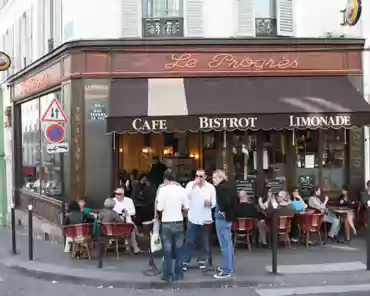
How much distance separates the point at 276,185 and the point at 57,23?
21.6 feet

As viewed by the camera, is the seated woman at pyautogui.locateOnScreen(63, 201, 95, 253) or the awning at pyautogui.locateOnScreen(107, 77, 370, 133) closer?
the seated woman at pyautogui.locateOnScreen(63, 201, 95, 253)

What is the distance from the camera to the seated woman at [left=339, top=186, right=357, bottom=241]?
12.5 meters

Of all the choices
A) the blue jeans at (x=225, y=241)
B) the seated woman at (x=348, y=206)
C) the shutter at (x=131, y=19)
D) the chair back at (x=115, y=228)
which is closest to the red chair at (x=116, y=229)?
the chair back at (x=115, y=228)

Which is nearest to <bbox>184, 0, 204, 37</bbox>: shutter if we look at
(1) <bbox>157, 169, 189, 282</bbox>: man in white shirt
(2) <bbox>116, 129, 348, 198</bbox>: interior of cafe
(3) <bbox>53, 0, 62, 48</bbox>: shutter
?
(2) <bbox>116, 129, 348, 198</bbox>: interior of cafe

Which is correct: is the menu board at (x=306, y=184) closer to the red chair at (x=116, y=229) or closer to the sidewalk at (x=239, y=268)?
the sidewalk at (x=239, y=268)

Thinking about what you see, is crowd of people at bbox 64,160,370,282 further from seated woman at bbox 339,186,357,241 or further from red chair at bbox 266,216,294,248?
red chair at bbox 266,216,294,248

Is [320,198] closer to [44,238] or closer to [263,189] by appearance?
[263,189]

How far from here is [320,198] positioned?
13.3 meters

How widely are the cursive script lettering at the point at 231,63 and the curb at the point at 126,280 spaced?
504 centimetres

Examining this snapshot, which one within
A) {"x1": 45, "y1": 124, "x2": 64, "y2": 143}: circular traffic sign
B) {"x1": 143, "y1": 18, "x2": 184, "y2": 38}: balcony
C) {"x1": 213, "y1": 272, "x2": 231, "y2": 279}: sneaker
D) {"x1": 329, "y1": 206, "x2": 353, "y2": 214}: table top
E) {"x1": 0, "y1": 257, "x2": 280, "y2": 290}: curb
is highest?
{"x1": 143, "y1": 18, "x2": 184, "y2": 38}: balcony

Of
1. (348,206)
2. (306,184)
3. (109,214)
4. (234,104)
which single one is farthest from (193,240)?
(348,206)

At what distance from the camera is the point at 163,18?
13055 mm

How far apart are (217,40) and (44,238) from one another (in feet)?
22.4

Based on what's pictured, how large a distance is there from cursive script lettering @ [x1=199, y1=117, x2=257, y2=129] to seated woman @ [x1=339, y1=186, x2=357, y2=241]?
298 cm
